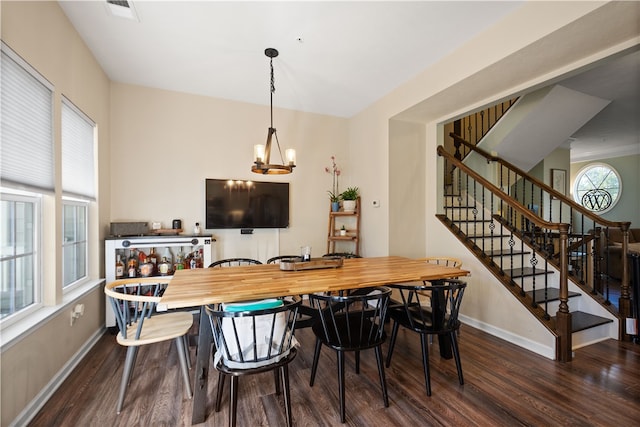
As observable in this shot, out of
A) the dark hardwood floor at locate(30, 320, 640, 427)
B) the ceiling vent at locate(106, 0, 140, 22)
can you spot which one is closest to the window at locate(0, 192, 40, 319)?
the dark hardwood floor at locate(30, 320, 640, 427)

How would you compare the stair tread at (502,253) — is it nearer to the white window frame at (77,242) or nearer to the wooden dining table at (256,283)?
the wooden dining table at (256,283)

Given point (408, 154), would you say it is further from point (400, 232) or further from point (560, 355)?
point (560, 355)

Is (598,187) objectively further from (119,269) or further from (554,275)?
(119,269)

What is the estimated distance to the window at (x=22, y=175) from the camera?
1.78 meters

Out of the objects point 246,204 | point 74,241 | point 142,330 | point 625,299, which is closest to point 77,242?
point 74,241

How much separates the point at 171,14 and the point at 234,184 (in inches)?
82.3

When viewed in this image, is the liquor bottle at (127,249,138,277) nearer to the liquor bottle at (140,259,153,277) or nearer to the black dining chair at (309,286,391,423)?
the liquor bottle at (140,259,153,277)

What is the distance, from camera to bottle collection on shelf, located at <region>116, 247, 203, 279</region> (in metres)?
3.37

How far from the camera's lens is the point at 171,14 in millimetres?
2420

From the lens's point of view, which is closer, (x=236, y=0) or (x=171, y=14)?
(x=236, y=0)

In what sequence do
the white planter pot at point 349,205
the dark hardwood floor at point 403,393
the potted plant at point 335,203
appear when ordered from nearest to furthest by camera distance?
the dark hardwood floor at point 403,393 < the white planter pot at point 349,205 < the potted plant at point 335,203

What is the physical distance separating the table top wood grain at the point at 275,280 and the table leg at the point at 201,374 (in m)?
0.22

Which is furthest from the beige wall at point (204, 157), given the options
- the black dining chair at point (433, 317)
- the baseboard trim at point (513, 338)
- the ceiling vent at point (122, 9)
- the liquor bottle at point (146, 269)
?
the black dining chair at point (433, 317)

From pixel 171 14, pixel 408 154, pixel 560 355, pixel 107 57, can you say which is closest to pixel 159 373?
pixel 171 14
